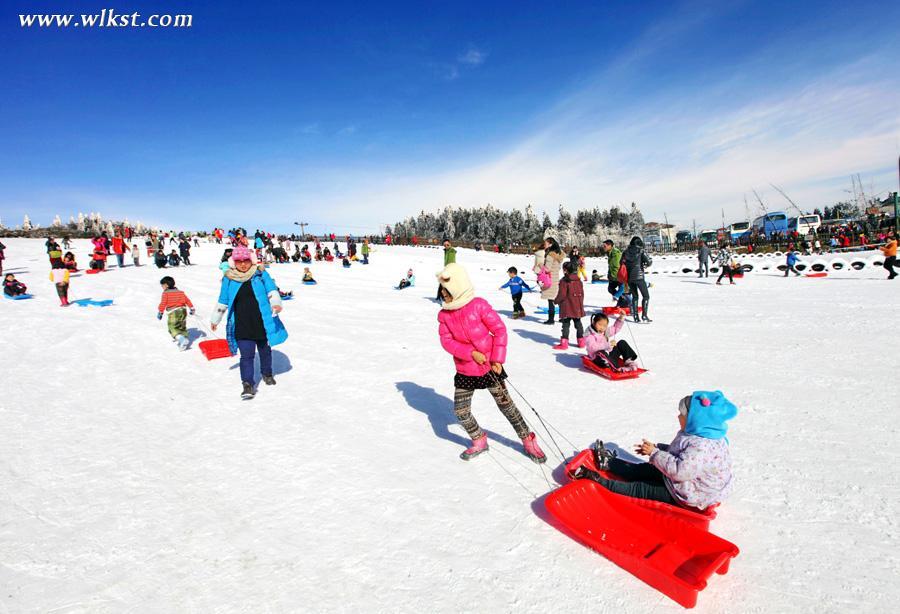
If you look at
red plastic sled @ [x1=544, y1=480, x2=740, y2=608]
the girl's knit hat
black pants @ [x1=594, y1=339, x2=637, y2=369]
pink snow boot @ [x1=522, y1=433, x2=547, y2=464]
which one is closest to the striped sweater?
pink snow boot @ [x1=522, y1=433, x2=547, y2=464]

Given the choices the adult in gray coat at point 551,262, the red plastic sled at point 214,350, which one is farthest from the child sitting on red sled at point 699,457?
the red plastic sled at point 214,350

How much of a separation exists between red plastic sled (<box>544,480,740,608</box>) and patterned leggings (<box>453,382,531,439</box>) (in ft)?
2.84

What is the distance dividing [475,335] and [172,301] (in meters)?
7.14

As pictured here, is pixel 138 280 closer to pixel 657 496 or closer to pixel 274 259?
pixel 274 259

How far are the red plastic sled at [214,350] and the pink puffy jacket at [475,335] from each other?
5.48 metres

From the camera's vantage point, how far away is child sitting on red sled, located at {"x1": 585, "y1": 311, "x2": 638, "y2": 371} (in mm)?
6395

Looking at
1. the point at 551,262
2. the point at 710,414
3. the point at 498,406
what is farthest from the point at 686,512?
the point at 551,262

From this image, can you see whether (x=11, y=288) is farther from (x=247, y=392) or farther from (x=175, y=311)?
(x=247, y=392)

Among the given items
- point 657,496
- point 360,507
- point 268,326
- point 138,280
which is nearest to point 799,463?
point 657,496

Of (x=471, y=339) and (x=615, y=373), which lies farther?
(x=615, y=373)

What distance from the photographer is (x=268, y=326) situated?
5.72 m

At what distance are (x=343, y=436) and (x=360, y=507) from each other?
56.9 inches

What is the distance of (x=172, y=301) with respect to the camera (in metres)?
8.20

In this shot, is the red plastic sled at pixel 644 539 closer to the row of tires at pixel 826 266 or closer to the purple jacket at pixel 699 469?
the purple jacket at pixel 699 469
